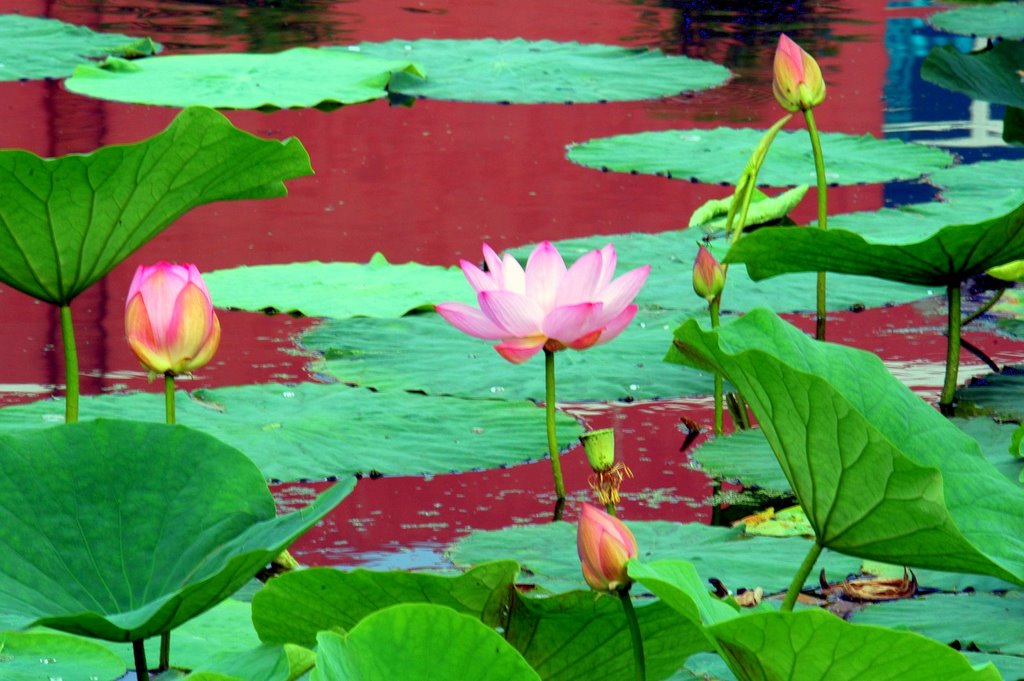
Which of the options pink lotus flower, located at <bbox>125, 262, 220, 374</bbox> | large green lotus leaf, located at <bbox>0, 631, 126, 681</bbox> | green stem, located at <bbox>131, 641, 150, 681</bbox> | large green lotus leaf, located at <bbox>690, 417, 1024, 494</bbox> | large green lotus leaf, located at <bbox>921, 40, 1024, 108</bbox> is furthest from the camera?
Result: large green lotus leaf, located at <bbox>921, 40, 1024, 108</bbox>

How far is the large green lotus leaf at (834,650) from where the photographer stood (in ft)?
2.68

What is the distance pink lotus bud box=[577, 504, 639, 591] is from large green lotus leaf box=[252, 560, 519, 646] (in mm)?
78

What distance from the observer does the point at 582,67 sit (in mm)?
4781

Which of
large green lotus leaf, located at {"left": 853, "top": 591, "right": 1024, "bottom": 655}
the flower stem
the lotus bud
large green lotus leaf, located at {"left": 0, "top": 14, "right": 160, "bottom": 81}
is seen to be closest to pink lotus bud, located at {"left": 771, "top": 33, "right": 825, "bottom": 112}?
the flower stem

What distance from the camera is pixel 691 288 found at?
2.56 metres

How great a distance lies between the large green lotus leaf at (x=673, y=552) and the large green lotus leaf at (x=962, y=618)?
0.09 meters

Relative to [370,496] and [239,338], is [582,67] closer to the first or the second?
[239,338]

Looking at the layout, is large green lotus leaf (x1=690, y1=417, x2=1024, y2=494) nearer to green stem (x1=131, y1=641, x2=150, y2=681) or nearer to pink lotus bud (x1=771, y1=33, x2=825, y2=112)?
pink lotus bud (x1=771, y1=33, x2=825, y2=112)

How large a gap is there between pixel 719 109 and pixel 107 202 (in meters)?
3.03

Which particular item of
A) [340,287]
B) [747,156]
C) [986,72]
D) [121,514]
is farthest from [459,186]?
[121,514]

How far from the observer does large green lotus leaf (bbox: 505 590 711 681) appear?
104 cm

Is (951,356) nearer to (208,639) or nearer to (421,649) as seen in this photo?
(208,639)

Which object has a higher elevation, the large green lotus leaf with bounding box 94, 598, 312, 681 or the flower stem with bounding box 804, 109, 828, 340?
the flower stem with bounding box 804, 109, 828, 340

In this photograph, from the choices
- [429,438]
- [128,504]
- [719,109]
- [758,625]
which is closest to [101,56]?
[719,109]
